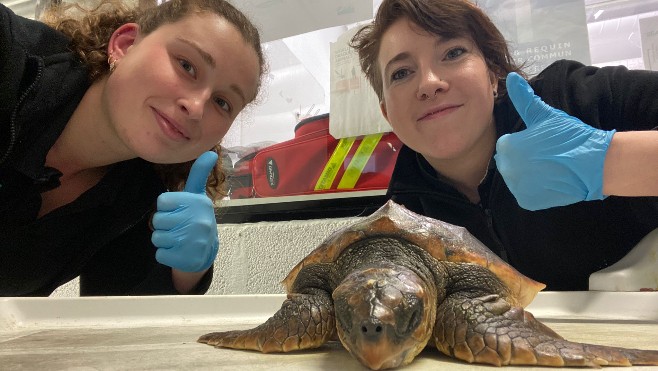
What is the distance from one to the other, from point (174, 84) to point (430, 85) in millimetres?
547

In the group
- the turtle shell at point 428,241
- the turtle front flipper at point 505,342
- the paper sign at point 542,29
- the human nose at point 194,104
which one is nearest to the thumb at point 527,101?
the turtle shell at point 428,241

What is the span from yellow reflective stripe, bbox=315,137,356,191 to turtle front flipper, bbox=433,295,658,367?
3.91 feet

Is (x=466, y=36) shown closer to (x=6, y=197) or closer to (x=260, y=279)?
(x=6, y=197)

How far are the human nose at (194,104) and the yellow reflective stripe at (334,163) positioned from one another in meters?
0.85

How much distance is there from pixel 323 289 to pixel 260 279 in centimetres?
118

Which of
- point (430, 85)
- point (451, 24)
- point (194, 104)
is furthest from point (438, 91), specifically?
point (194, 104)

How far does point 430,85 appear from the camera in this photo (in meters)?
0.98

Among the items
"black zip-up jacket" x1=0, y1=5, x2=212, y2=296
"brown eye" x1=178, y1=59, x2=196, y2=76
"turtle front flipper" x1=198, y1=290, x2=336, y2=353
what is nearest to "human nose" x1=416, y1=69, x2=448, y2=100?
"brown eye" x1=178, y1=59, x2=196, y2=76

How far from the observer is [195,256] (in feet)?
3.57

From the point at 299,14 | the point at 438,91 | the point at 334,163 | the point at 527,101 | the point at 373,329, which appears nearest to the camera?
the point at 373,329

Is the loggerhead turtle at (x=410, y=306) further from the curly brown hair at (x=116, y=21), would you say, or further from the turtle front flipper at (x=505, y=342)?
the curly brown hair at (x=116, y=21)

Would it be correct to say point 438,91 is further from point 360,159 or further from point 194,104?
point 360,159

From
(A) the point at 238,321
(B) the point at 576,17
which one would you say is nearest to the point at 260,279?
(A) the point at 238,321

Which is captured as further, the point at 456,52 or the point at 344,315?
the point at 456,52
